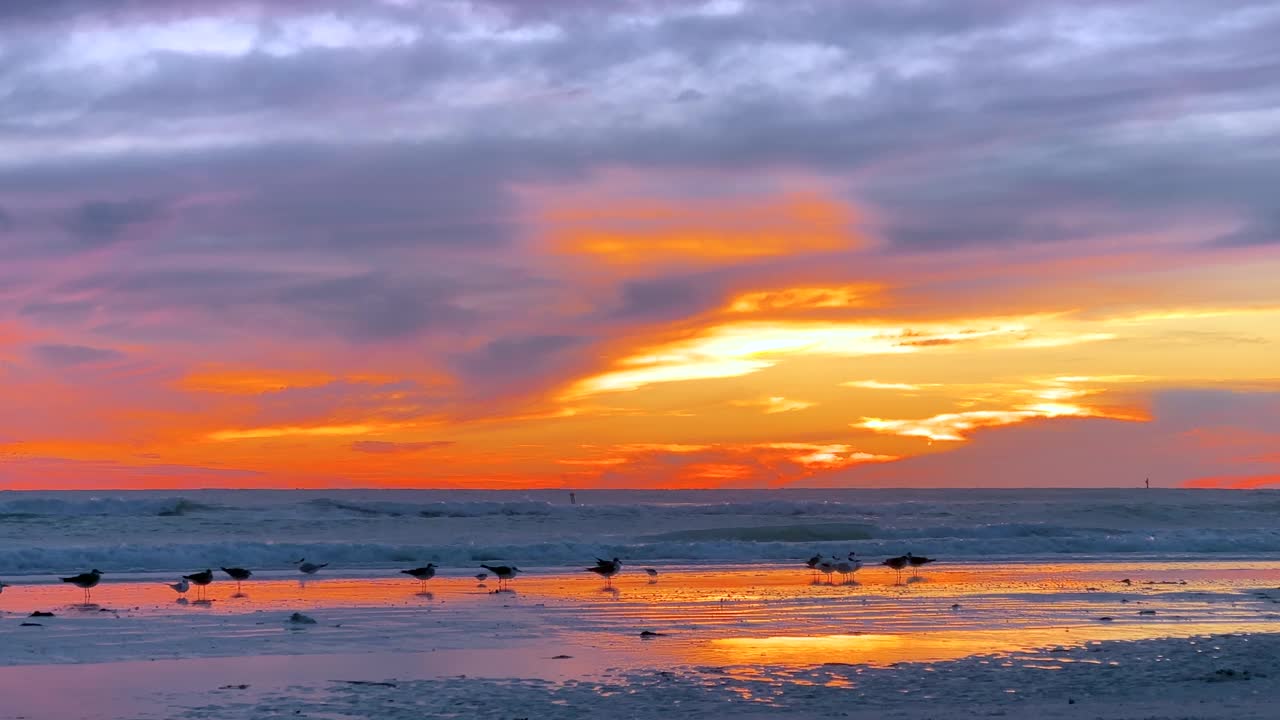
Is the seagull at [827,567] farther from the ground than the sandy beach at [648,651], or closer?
farther from the ground

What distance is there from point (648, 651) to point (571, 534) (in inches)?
1423

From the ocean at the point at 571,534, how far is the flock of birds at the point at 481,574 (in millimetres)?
3758

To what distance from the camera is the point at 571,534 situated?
171ft

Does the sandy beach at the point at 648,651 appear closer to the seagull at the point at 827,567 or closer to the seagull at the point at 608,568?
the seagull at the point at 608,568

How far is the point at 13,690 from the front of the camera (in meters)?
13.1

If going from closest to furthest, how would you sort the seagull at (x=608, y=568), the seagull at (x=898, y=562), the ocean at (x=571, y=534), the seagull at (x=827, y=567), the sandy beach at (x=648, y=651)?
the sandy beach at (x=648, y=651), the seagull at (x=608, y=568), the seagull at (x=827, y=567), the seagull at (x=898, y=562), the ocean at (x=571, y=534)

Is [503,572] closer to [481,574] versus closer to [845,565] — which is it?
[481,574]

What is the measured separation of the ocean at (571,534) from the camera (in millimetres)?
35469

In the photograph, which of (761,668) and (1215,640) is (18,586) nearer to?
(761,668)

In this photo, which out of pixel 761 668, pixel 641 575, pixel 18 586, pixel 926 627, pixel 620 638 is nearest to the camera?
pixel 761 668

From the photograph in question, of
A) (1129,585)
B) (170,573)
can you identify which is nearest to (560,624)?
(1129,585)

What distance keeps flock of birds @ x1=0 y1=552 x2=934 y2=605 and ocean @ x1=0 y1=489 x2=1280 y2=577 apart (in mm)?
3758

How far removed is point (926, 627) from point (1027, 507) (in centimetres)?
6352

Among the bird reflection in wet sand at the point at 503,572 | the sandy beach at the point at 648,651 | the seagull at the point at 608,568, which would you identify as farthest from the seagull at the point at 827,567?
the bird reflection in wet sand at the point at 503,572
